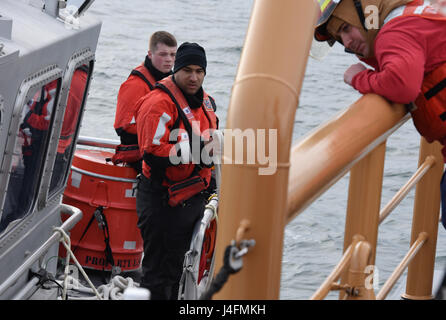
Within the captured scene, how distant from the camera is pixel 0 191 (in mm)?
3430

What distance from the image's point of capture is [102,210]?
570 cm

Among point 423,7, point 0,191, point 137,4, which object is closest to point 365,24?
point 423,7

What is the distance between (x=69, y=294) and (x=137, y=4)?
21.3m

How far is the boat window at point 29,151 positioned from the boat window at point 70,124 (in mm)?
335

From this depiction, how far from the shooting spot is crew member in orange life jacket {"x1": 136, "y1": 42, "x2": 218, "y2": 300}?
4965mm

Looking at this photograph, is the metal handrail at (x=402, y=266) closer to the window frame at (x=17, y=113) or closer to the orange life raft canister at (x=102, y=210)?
the window frame at (x=17, y=113)

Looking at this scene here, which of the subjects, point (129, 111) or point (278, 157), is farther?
point (129, 111)

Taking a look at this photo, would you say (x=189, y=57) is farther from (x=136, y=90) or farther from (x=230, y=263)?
(x=230, y=263)

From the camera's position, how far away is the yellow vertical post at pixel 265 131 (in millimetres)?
1023

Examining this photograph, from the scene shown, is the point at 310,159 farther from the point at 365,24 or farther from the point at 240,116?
the point at 365,24

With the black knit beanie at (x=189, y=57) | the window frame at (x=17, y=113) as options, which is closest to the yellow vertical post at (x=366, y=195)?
the window frame at (x=17, y=113)

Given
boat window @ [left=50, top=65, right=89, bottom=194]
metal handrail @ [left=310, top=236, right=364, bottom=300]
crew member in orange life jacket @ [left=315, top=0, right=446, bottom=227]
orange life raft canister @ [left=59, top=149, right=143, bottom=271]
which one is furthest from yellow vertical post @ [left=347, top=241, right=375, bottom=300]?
orange life raft canister @ [left=59, top=149, right=143, bottom=271]

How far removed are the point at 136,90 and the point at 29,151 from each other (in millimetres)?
1984

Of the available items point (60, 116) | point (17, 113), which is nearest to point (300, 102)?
point (60, 116)
